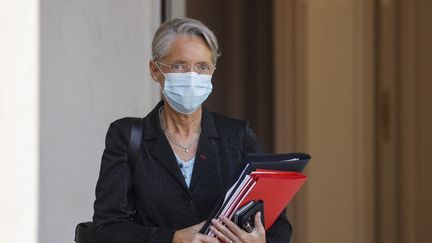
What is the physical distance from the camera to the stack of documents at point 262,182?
6.00 ft

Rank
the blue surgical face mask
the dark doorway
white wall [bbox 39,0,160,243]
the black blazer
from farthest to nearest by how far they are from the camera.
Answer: the dark doorway → white wall [bbox 39,0,160,243] → the blue surgical face mask → the black blazer

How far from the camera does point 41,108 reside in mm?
3641

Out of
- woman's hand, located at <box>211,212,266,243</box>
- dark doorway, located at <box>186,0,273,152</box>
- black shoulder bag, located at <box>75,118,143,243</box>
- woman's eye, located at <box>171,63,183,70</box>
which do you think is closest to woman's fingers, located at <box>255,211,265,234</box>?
woman's hand, located at <box>211,212,266,243</box>

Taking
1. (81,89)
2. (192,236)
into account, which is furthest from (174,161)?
(81,89)

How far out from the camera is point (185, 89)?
208 cm

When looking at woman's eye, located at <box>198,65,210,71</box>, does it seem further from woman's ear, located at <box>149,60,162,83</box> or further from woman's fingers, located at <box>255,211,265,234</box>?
woman's fingers, located at <box>255,211,265,234</box>

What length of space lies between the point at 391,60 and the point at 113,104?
1.82 m
